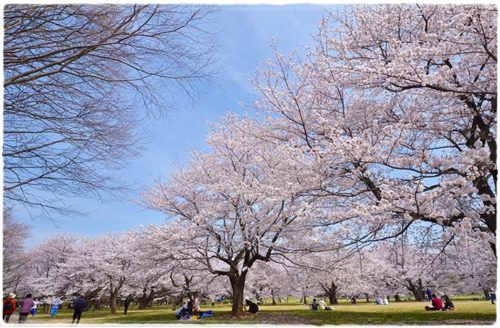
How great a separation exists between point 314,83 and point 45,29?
381cm

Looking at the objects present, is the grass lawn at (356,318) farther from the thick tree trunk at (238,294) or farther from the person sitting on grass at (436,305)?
the person sitting on grass at (436,305)

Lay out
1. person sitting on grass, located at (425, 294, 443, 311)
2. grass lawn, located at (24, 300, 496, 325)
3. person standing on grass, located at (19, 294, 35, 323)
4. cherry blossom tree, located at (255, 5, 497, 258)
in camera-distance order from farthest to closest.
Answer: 1. person sitting on grass, located at (425, 294, 443, 311)
2. person standing on grass, located at (19, 294, 35, 323)
3. grass lawn, located at (24, 300, 496, 325)
4. cherry blossom tree, located at (255, 5, 497, 258)

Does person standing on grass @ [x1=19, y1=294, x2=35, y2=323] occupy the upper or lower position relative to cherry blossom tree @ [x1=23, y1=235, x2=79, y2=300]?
lower

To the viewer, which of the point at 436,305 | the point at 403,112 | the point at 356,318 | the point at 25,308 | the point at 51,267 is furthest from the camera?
the point at 51,267

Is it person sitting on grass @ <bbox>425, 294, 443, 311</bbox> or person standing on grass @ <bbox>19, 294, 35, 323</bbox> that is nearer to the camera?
person standing on grass @ <bbox>19, 294, 35, 323</bbox>

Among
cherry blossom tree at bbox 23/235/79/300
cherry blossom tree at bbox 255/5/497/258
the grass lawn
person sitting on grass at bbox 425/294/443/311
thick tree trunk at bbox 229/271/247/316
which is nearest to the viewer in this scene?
cherry blossom tree at bbox 255/5/497/258

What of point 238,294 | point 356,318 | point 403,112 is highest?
point 403,112

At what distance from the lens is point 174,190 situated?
35.5 ft

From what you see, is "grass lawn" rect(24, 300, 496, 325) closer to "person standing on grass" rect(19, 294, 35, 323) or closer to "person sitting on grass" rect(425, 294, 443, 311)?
"person sitting on grass" rect(425, 294, 443, 311)

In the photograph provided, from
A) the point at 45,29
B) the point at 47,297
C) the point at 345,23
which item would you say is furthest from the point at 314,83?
the point at 47,297

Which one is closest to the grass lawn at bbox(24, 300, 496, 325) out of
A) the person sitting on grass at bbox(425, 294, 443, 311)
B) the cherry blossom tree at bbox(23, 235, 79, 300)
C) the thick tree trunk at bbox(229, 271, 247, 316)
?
the thick tree trunk at bbox(229, 271, 247, 316)

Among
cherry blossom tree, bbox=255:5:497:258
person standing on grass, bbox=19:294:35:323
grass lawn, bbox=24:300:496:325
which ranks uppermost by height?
cherry blossom tree, bbox=255:5:497:258

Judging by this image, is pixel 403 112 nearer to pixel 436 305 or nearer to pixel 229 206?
pixel 229 206

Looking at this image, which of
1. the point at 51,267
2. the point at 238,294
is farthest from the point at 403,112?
the point at 51,267
